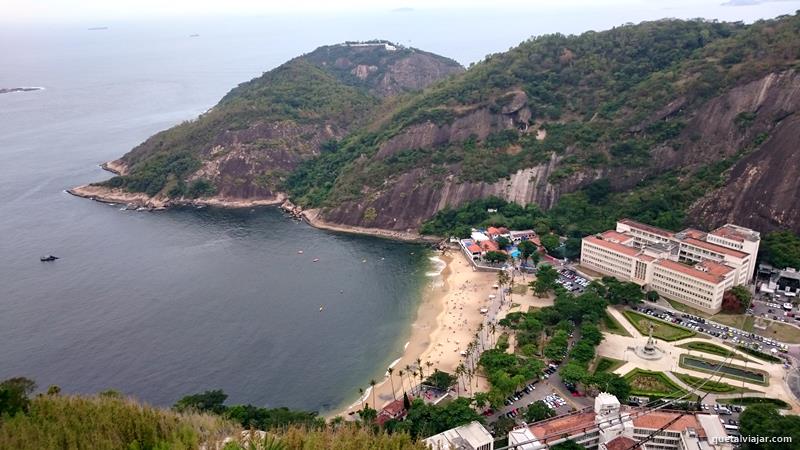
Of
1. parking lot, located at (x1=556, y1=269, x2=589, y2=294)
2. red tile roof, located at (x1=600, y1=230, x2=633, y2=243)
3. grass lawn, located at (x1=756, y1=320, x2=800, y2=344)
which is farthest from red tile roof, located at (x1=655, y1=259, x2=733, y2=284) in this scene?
parking lot, located at (x1=556, y1=269, x2=589, y2=294)

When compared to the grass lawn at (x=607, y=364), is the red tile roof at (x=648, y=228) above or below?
above

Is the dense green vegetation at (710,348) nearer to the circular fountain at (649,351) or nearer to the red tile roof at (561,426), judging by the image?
the circular fountain at (649,351)

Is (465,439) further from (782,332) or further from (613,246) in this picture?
(613,246)

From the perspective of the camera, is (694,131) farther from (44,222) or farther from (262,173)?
(44,222)

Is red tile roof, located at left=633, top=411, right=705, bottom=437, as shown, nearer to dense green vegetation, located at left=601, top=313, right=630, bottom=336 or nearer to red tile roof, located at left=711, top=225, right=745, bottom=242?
dense green vegetation, located at left=601, top=313, right=630, bottom=336

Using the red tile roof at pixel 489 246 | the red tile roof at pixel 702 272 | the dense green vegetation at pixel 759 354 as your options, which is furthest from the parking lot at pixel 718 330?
the red tile roof at pixel 489 246

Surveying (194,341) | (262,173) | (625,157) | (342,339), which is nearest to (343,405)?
(342,339)
